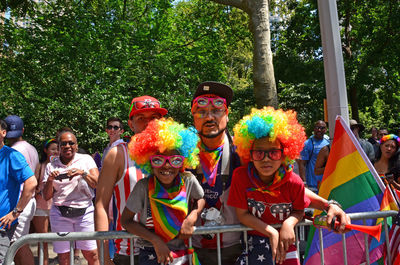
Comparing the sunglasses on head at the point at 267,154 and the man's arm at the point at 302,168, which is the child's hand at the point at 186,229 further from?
the man's arm at the point at 302,168

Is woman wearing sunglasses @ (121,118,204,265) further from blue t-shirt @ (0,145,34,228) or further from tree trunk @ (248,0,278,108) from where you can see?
tree trunk @ (248,0,278,108)

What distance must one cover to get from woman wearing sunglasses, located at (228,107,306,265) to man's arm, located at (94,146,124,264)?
879 millimetres

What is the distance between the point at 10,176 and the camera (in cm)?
407

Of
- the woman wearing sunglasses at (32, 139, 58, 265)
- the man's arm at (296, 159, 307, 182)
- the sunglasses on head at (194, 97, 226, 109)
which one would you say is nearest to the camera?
the sunglasses on head at (194, 97, 226, 109)

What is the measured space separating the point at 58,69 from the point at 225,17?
304 inches

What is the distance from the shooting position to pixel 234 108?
20.4 m

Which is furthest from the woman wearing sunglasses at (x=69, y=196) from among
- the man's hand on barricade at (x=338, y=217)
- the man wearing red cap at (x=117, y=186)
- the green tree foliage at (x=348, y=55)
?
the green tree foliage at (x=348, y=55)

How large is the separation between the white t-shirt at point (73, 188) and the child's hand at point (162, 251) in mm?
2590

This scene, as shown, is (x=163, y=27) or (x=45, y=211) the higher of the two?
(x=163, y=27)

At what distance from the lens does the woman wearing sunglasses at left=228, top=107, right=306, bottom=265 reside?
2.61 m

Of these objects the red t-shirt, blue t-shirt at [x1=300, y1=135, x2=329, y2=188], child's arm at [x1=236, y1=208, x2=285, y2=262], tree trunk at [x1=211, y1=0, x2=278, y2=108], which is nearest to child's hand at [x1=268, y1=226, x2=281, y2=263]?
child's arm at [x1=236, y1=208, x2=285, y2=262]

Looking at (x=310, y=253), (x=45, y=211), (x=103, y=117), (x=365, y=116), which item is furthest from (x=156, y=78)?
(x=365, y=116)

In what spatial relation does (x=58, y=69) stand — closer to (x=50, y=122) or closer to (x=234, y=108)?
(x=50, y=122)

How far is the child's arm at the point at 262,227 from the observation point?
8.13 ft
